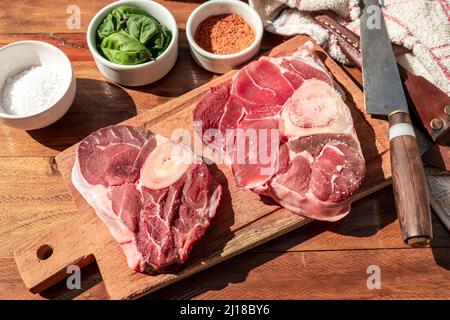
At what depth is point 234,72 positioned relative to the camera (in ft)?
9.50

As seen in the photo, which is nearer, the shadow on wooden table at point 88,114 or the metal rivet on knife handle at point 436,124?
the metal rivet on knife handle at point 436,124

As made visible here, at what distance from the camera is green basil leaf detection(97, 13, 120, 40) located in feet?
9.49

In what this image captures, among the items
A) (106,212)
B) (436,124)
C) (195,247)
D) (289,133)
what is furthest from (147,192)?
(436,124)

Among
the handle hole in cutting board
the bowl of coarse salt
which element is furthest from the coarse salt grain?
the handle hole in cutting board

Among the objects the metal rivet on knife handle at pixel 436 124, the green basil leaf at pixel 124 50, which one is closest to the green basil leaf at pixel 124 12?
the green basil leaf at pixel 124 50

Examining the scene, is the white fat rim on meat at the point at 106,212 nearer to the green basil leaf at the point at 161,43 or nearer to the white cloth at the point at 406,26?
the green basil leaf at the point at 161,43

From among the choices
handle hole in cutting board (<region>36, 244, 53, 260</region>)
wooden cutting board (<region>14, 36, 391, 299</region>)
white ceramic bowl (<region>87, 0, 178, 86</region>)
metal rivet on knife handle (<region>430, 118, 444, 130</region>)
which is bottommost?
handle hole in cutting board (<region>36, 244, 53, 260</region>)

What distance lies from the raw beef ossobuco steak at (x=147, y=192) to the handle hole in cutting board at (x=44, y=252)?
305 mm

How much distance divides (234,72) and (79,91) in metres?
0.88

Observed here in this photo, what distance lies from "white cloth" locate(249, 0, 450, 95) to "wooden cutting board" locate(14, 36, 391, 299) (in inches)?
18.6

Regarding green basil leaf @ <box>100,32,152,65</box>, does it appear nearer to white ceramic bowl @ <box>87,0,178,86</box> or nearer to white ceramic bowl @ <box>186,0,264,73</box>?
white ceramic bowl @ <box>87,0,178,86</box>

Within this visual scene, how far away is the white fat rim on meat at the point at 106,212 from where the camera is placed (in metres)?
2.39

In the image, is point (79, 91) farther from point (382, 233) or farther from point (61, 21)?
point (382, 233)

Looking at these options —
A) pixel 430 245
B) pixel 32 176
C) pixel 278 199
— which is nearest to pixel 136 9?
pixel 32 176
